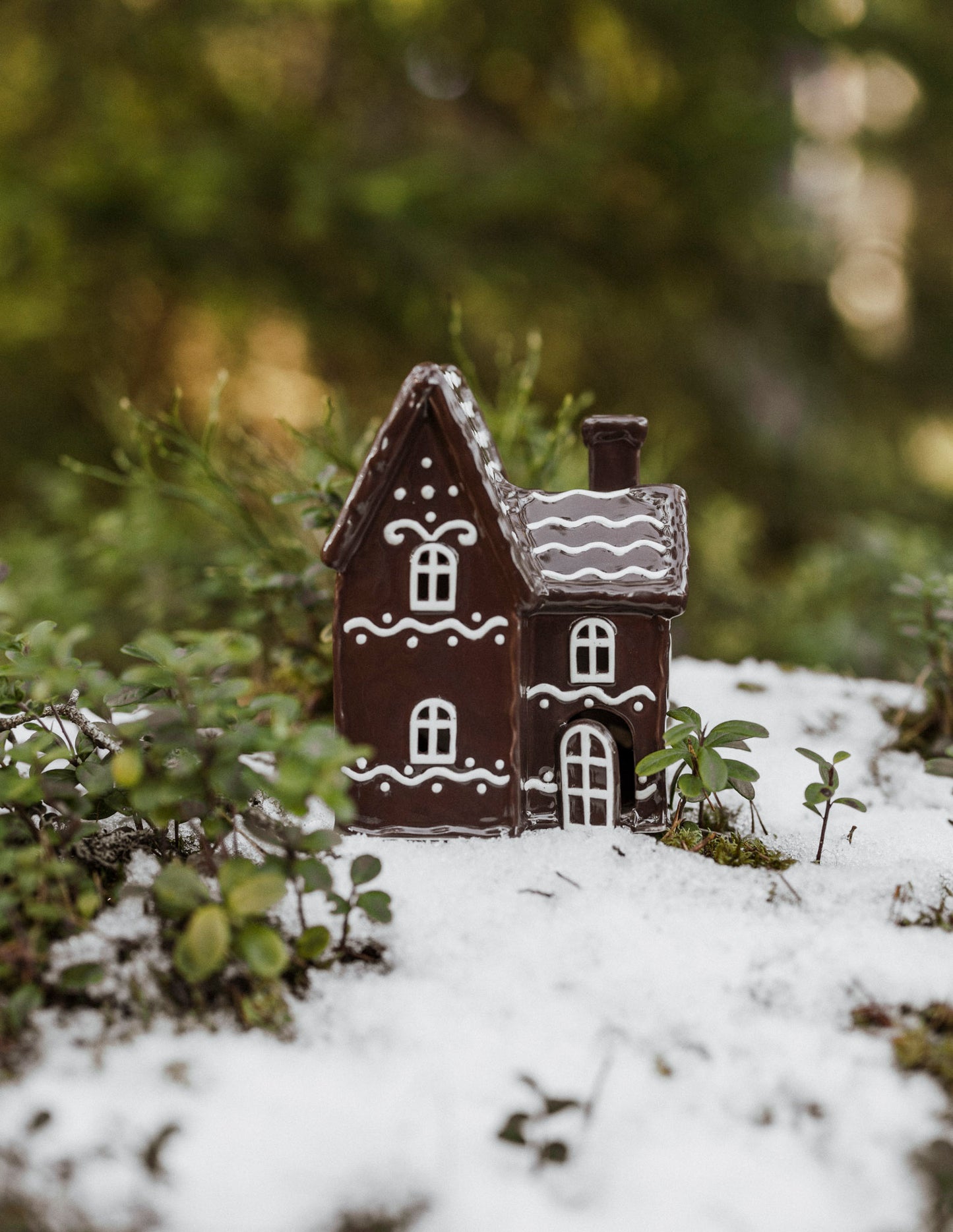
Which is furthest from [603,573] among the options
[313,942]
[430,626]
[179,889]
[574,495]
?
[179,889]

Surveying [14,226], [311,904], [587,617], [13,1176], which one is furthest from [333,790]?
[14,226]

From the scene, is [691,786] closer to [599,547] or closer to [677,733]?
[677,733]

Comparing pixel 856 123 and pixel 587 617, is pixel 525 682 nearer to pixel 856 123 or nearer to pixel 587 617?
pixel 587 617

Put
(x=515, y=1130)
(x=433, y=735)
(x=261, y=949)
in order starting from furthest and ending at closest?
(x=433, y=735), (x=261, y=949), (x=515, y=1130)

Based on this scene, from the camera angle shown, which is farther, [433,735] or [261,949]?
[433,735]

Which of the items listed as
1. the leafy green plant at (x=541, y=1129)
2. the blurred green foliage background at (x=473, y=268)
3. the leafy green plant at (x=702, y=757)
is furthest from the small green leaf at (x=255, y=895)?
the blurred green foliage background at (x=473, y=268)
